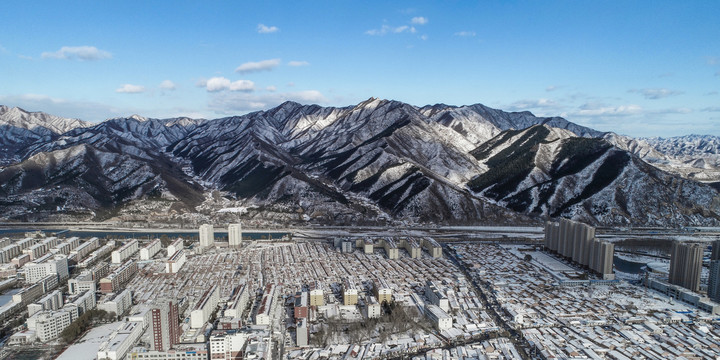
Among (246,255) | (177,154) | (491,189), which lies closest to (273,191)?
(246,255)

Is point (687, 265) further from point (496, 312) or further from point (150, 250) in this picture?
point (150, 250)

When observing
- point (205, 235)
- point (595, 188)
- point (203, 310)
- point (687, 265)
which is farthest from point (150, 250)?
point (595, 188)

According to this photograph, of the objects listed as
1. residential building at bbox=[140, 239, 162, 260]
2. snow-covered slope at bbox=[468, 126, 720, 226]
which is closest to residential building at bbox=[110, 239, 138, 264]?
residential building at bbox=[140, 239, 162, 260]

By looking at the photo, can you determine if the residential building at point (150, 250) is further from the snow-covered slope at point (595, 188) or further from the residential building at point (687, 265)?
the snow-covered slope at point (595, 188)

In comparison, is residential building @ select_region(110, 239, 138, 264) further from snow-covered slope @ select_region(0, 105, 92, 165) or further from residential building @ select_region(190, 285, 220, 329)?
snow-covered slope @ select_region(0, 105, 92, 165)

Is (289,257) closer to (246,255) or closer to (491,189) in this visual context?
(246,255)

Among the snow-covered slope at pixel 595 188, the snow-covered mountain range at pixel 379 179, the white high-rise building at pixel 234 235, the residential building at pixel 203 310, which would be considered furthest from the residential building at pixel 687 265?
the white high-rise building at pixel 234 235

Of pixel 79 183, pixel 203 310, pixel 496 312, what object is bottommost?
pixel 496 312
